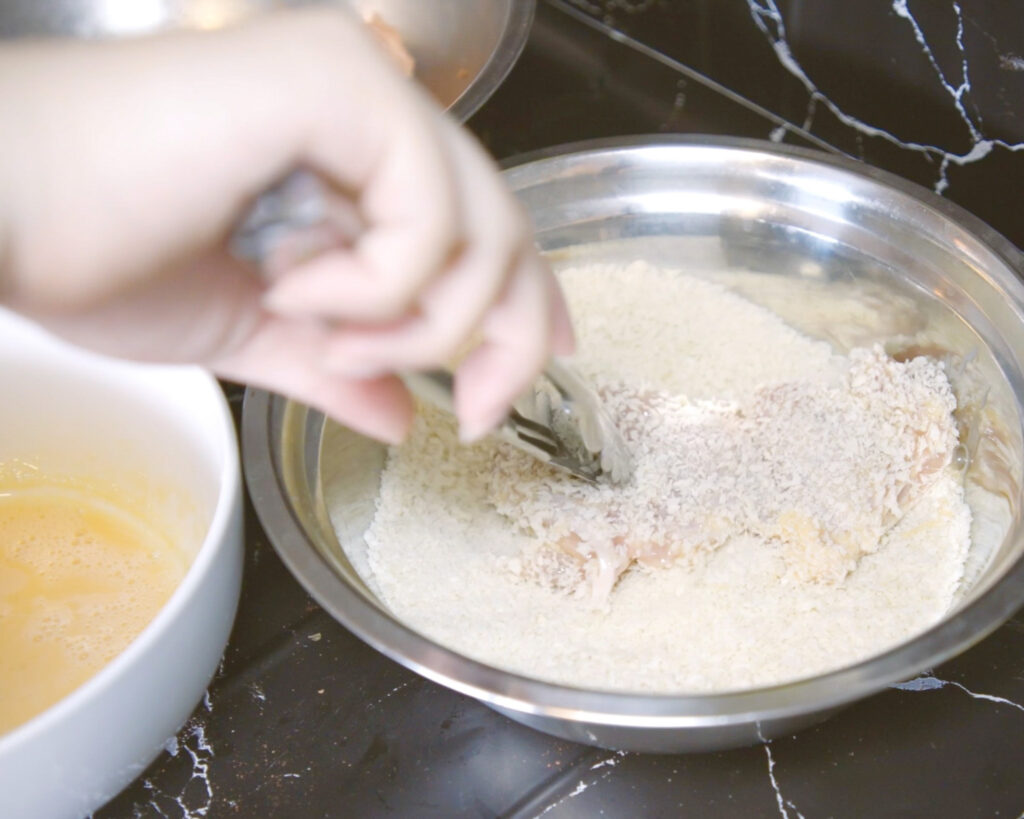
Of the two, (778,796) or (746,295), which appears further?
(746,295)

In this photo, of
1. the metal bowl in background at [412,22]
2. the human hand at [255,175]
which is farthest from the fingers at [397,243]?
the metal bowl in background at [412,22]

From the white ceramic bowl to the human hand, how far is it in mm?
249

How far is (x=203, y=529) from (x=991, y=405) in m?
0.59

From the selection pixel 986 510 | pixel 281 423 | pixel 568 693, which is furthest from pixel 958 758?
pixel 281 423

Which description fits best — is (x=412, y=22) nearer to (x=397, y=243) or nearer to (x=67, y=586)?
(x=67, y=586)

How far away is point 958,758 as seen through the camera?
711 millimetres

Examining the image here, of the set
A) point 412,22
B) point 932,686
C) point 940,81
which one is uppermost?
point 940,81

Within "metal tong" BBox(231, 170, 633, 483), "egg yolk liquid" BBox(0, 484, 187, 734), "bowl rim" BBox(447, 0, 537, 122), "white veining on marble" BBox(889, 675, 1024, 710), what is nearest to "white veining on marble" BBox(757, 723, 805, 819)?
"white veining on marble" BBox(889, 675, 1024, 710)

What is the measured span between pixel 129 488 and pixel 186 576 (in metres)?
0.21

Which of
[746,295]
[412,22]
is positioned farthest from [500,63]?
[746,295]

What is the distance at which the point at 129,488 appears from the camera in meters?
0.86

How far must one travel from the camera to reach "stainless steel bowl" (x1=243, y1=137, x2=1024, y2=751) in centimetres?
59

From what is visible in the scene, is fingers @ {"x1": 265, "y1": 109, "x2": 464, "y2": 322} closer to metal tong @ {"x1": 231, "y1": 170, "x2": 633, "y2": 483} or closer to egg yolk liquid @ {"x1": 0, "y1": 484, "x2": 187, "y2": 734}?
metal tong @ {"x1": 231, "y1": 170, "x2": 633, "y2": 483}

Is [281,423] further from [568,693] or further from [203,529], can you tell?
[568,693]
